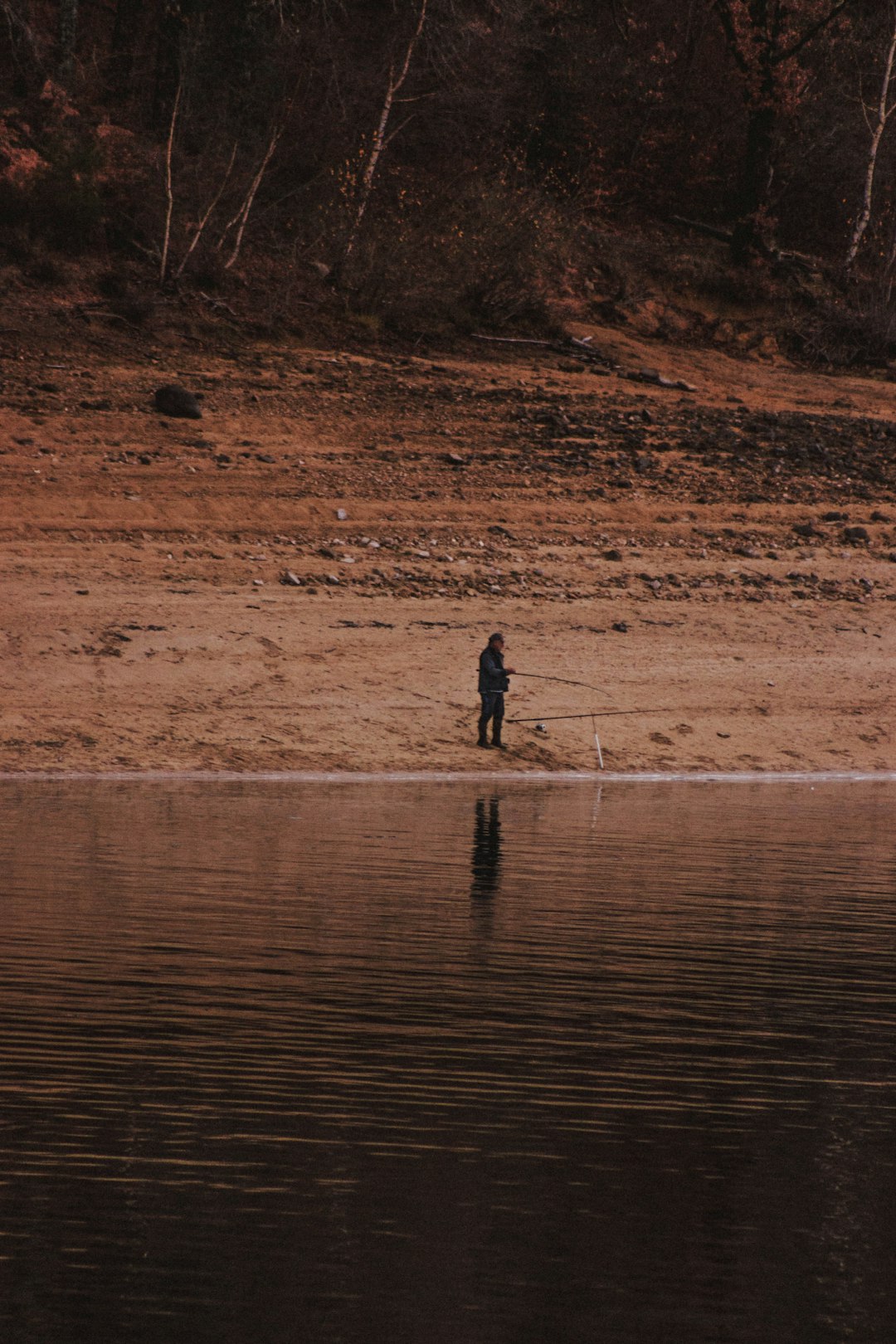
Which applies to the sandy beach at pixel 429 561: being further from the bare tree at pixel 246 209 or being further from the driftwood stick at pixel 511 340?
the bare tree at pixel 246 209

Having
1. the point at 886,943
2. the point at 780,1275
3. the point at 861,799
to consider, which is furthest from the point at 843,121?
the point at 780,1275

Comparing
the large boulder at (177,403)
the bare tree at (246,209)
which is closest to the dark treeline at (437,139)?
Answer: the bare tree at (246,209)

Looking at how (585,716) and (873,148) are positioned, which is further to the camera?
(873,148)

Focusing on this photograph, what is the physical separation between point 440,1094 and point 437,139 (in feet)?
99.0

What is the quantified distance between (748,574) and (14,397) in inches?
445

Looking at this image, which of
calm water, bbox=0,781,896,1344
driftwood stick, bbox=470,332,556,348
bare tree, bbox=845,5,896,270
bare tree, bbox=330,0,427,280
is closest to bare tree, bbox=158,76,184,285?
bare tree, bbox=330,0,427,280

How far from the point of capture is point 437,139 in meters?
34.8

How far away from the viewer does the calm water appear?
5074 mm

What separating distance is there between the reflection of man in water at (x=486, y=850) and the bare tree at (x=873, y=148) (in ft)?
77.2

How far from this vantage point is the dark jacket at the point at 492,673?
19906 millimetres

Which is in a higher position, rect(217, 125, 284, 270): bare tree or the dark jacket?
rect(217, 125, 284, 270): bare tree

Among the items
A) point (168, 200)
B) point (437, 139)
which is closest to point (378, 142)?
point (437, 139)

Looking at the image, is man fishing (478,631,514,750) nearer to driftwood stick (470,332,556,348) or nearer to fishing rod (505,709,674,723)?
fishing rod (505,709,674,723)

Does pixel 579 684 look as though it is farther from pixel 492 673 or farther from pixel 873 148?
pixel 873 148
